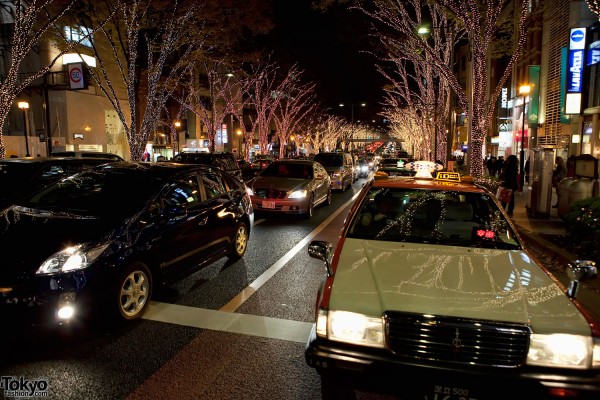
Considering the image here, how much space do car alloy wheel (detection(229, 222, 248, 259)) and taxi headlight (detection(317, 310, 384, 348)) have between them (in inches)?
174

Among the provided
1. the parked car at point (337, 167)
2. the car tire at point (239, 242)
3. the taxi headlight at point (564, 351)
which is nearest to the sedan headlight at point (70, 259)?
the car tire at point (239, 242)

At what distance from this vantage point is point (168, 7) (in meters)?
17.9

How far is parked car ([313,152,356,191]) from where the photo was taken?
63.3ft

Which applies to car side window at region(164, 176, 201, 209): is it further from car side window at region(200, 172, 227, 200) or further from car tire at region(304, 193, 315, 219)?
car tire at region(304, 193, 315, 219)

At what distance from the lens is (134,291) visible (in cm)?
485

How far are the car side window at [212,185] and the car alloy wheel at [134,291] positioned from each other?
177 centimetres

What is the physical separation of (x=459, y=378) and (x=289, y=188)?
30.8 feet

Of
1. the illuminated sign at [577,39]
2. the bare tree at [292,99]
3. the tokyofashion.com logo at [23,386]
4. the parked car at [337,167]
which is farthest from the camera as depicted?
the bare tree at [292,99]

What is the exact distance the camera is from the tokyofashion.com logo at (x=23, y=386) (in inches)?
136

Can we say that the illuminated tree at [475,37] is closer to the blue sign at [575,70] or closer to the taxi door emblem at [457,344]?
the blue sign at [575,70]

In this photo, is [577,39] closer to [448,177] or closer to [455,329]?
[448,177]

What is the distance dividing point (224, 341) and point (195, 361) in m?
0.47

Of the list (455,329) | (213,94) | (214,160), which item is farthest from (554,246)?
(213,94)

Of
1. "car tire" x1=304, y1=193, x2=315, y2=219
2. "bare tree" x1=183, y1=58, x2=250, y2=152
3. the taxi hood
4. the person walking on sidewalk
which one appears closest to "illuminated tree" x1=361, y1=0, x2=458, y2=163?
the person walking on sidewalk
